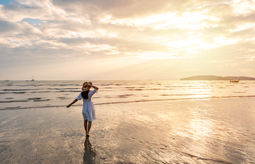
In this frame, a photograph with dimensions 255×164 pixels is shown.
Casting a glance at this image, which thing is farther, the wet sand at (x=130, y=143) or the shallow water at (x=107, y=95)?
the shallow water at (x=107, y=95)

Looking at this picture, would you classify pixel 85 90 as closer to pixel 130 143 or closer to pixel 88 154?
pixel 88 154

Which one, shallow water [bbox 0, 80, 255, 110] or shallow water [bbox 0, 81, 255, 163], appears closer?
shallow water [bbox 0, 81, 255, 163]

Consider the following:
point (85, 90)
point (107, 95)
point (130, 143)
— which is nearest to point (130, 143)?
point (130, 143)

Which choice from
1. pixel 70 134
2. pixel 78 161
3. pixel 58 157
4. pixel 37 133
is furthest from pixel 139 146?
pixel 37 133

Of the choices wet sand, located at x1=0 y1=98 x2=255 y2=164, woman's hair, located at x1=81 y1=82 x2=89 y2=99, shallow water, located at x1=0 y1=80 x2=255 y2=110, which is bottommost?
shallow water, located at x1=0 y1=80 x2=255 y2=110

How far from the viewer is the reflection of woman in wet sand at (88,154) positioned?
199 inches

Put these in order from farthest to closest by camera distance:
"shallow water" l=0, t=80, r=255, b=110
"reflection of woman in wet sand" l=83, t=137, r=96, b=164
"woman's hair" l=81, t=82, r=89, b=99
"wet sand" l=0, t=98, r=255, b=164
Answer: "shallow water" l=0, t=80, r=255, b=110 → "woman's hair" l=81, t=82, r=89, b=99 → "wet sand" l=0, t=98, r=255, b=164 → "reflection of woman in wet sand" l=83, t=137, r=96, b=164

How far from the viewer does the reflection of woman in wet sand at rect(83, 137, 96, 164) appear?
505cm

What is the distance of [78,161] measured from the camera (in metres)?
5.04

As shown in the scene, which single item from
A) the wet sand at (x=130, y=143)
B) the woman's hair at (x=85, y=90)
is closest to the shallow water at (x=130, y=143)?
the wet sand at (x=130, y=143)

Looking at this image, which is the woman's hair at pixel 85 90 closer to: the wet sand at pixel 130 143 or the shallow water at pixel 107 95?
the wet sand at pixel 130 143

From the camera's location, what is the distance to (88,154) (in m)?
5.52

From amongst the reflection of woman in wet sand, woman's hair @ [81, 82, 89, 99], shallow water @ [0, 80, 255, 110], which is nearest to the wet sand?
the reflection of woman in wet sand

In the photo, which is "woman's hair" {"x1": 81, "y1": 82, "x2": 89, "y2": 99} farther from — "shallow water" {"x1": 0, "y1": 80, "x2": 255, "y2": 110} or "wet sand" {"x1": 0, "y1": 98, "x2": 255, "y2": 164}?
"shallow water" {"x1": 0, "y1": 80, "x2": 255, "y2": 110}
